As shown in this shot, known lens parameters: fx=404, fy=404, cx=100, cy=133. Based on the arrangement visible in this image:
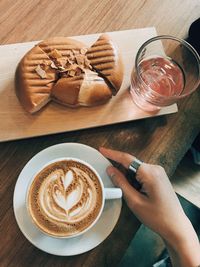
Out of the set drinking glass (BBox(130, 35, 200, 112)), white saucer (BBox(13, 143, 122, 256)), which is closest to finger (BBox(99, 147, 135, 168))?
white saucer (BBox(13, 143, 122, 256))

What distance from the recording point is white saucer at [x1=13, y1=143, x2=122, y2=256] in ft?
2.37

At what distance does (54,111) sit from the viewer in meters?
0.80

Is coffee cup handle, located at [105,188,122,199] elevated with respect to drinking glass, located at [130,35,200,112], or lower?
lower

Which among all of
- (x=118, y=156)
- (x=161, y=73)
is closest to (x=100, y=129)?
(x=118, y=156)

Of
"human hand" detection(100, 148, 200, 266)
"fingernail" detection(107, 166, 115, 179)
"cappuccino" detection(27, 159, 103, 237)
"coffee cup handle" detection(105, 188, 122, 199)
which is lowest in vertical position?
"human hand" detection(100, 148, 200, 266)

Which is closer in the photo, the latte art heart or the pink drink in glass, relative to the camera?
the latte art heart

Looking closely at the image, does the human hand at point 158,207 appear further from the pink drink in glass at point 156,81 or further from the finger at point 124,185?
the pink drink in glass at point 156,81

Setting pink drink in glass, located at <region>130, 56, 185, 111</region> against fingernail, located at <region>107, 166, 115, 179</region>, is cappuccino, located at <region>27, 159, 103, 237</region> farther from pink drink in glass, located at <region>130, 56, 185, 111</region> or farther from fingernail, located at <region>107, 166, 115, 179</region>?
pink drink in glass, located at <region>130, 56, 185, 111</region>

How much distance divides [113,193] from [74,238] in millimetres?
107

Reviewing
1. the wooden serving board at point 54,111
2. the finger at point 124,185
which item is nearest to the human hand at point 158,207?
the finger at point 124,185

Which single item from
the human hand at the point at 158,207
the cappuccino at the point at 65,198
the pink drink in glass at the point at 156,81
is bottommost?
the human hand at the point at 158,207

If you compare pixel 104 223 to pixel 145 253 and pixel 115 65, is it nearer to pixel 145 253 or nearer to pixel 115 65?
pixel 115 65

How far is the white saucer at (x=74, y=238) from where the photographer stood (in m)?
0.72

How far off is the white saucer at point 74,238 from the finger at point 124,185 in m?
0.01
